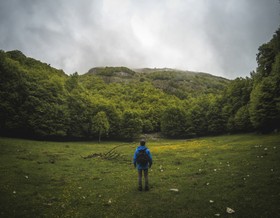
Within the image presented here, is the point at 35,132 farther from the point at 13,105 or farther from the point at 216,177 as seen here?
the point at 216,177

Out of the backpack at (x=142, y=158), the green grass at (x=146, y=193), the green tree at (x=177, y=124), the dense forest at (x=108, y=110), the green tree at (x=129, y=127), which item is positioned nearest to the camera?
the green grass at (x=146, y=193)

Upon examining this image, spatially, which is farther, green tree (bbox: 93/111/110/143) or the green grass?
green tree (bbox: 93/111/110/143)

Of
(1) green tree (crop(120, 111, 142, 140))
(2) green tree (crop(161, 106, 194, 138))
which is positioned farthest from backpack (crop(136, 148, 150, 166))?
(2) green tree (crop(161, 106, 194, 138))

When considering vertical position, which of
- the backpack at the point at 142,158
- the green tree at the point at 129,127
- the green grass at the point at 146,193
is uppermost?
the green tree at the point at 129,127

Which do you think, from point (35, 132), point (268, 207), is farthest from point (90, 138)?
point (268, 207)

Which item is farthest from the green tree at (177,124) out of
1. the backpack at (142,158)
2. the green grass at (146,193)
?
the backpack at (142,158)

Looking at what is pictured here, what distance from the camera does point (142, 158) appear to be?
14.9 metres

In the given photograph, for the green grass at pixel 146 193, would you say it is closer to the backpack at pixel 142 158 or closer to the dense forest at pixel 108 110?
the backpack at pixel 142 158

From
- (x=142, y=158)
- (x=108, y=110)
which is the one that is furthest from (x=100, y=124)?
(x=142, y=158)

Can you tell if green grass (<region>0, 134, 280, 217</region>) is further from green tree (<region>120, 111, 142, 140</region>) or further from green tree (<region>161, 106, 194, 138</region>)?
green tree (<region>161, 106, 194, 138</region>)

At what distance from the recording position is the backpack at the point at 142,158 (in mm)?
14953

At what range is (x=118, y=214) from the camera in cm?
1131

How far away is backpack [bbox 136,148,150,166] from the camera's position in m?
15.0

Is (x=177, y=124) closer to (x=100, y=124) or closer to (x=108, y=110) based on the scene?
(x=108, y=110)
